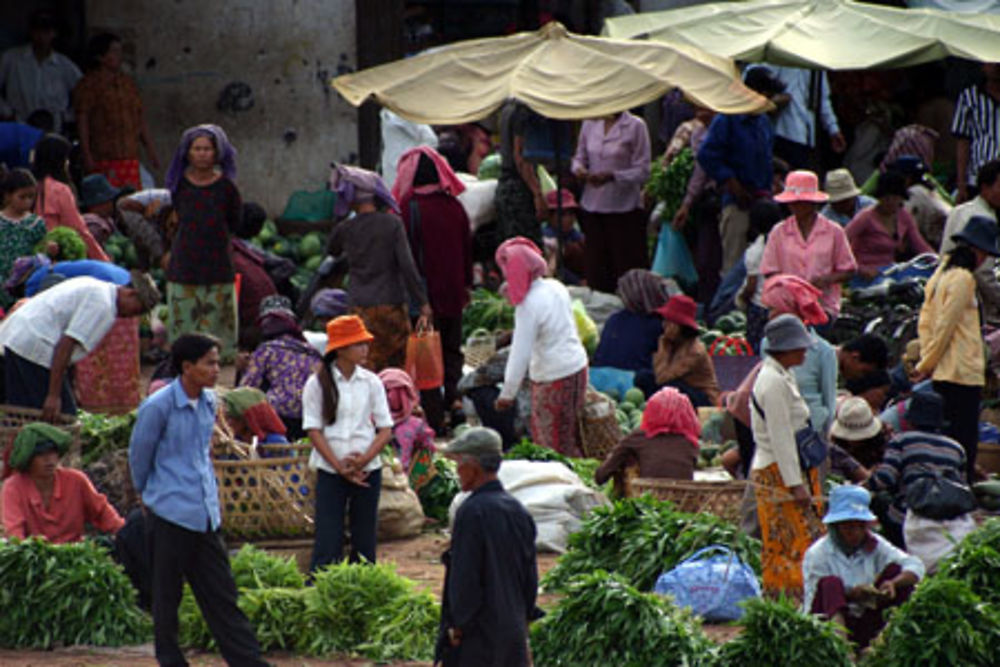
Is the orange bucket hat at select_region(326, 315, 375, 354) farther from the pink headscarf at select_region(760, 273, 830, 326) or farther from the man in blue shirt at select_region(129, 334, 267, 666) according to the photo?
the pink headscarf at select_region(760, 273, 830, 326)

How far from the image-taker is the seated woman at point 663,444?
33.8 feet

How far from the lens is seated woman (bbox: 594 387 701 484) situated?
10.3m

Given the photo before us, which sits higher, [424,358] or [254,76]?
[254,76]

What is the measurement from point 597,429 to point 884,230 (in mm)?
3330

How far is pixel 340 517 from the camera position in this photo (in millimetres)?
9406

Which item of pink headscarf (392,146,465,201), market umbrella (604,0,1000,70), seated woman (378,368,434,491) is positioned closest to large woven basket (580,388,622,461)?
seated woman (378,368,434,491)

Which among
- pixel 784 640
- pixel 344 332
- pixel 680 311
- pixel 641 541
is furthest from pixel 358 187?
pixel 784 640

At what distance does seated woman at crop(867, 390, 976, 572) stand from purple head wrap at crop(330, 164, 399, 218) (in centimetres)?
A: 412

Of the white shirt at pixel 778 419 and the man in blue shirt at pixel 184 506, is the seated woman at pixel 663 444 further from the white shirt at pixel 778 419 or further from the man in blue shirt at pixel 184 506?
the man in blue shirt at pixel 184 506

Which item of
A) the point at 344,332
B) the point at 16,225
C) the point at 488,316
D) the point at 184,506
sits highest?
the point at 344,332

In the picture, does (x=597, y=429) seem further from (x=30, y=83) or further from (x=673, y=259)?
(x=30, y=83)

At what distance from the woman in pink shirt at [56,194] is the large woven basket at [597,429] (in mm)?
3448

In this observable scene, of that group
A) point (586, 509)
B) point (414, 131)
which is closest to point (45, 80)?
point (414, 131)

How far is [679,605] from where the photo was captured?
29.5ft
